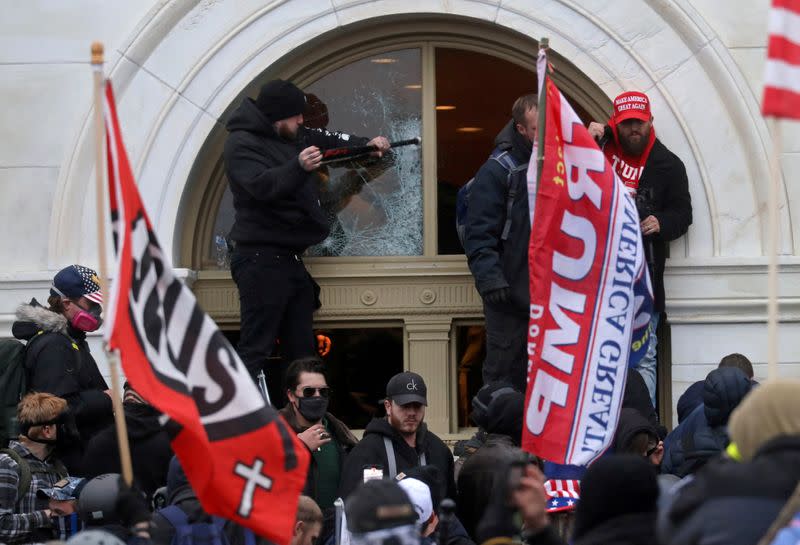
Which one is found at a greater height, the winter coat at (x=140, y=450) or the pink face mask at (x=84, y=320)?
the pink face mask at (x=84, y=320)

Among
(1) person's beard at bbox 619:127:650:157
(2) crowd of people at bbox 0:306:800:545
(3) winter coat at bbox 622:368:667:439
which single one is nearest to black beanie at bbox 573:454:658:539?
(2) crowd of people at bbox 0:306:800:545

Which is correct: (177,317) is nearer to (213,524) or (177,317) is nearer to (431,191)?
(213,524)

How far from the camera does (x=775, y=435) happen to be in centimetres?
530

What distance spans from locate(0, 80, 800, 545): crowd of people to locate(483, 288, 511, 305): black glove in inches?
0.4

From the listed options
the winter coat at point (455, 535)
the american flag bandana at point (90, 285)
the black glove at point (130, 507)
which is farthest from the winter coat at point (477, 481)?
the american flag bandana at point (90, 285)

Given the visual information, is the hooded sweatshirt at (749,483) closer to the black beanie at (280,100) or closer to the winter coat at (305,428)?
the winter coat at (305,428)

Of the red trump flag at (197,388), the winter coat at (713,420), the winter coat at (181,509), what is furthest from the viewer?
the winter coat at (713,420)

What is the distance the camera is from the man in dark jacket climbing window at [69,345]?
9.19 meters

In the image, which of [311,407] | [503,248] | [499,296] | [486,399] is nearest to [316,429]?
[311,407]

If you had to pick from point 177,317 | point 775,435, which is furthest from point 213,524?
point 775,435

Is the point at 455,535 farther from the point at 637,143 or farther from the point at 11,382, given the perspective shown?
the point at 637,143

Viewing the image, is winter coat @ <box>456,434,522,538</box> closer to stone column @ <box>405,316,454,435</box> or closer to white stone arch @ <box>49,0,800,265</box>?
stone column @ <box>405,316,454,435</box>

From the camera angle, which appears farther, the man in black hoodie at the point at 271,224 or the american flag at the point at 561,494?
→ the man in black hoodie at the point at 271,224

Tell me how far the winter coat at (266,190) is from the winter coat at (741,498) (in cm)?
479
